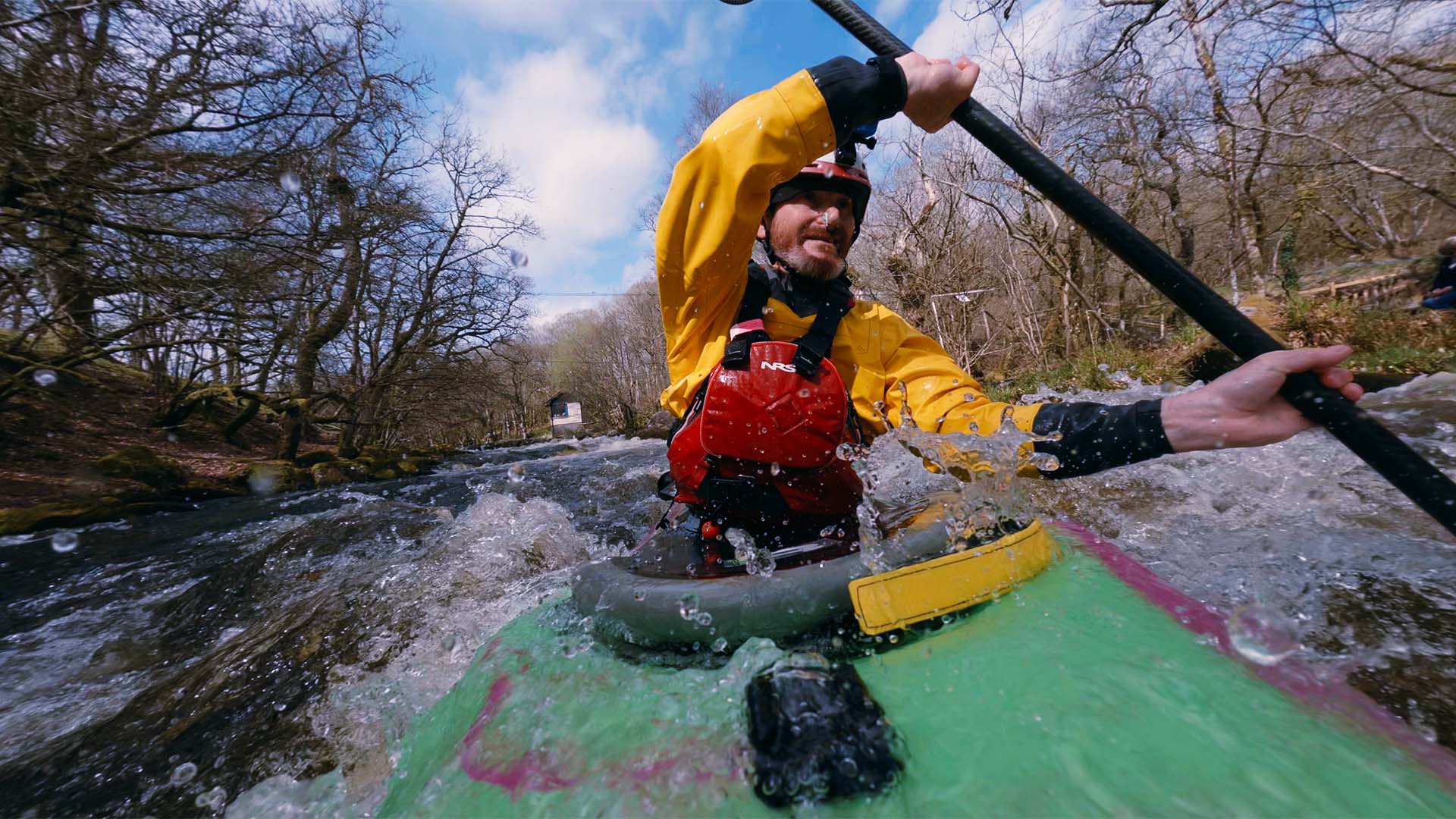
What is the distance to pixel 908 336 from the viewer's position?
206 centimetres

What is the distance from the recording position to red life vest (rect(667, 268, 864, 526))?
1.61 m

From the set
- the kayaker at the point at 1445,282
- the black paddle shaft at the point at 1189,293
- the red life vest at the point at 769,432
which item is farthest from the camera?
the kayaker at the point at 1445,282

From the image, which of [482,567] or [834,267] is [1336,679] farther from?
[482,567]

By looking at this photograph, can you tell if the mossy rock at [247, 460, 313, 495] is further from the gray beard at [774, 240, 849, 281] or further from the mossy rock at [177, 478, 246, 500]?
the gray beard at [774, 240, 849, 281]

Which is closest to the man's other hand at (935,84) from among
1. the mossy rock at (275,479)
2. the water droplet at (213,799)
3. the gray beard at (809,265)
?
the gray beard at (809,265)

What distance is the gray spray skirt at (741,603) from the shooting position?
135cm

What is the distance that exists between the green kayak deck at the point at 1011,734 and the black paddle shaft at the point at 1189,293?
1.90 feet

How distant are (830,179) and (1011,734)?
183 centimetres

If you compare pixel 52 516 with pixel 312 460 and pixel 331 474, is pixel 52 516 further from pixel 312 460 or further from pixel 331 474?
pixel 312 460

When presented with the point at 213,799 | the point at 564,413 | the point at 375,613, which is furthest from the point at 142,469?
the point at 564,413

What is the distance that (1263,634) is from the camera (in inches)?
47.1

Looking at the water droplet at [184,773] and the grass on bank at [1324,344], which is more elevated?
the grass on bank at [1324,344]

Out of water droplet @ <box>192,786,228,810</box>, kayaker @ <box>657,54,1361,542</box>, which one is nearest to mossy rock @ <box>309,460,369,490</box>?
water droplet @ <box>192,786,228,810</box>

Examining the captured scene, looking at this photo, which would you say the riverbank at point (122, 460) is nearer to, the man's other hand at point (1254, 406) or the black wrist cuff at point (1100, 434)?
the black wrist cuff at point (1100, 434)
